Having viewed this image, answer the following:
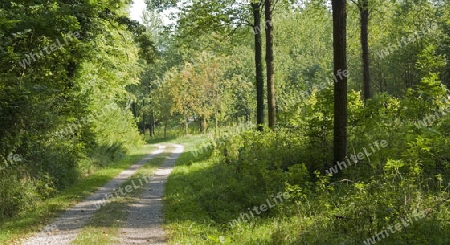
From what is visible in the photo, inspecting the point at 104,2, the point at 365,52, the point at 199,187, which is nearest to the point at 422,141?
the point at 199,187

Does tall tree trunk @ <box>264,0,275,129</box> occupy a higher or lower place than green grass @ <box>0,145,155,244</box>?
higher

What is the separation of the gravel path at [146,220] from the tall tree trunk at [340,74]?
497cm

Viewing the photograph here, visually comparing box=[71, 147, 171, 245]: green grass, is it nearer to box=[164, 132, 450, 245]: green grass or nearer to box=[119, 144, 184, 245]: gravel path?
box=[119, 144, 184, 245]: gravel path

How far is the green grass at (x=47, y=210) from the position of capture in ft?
30.9

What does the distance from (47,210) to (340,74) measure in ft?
30.1

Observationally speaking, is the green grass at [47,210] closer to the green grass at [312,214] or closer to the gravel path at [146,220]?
the gravel path at [146,220]

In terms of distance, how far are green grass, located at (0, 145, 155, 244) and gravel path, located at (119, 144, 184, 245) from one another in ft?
7.26

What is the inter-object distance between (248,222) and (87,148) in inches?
525

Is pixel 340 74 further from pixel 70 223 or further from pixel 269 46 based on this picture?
pixel 269 46

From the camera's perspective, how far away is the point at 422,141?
8234 mm

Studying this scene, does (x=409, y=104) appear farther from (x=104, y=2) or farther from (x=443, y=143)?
(x=104, y=2)

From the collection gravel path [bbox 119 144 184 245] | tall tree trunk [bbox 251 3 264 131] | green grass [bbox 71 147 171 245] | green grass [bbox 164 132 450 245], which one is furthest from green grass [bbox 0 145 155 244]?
tall tree trunk [bbox 251 3 264 131]

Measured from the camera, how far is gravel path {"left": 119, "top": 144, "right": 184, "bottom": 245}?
888cm

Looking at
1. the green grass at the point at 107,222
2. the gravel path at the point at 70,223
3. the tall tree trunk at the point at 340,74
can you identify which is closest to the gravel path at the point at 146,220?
the green grass at the point at 107,222
